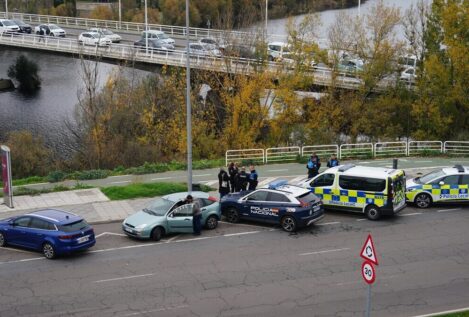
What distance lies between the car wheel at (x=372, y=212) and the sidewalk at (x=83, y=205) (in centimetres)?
746

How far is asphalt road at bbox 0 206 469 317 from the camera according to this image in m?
14.3

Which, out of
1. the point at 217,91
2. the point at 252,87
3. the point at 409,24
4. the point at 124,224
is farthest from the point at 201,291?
the point at 409,24

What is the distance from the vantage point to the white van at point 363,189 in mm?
20312

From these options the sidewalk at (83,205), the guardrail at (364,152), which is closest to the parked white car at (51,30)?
the guardrail at (364,152)

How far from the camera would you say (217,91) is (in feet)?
151

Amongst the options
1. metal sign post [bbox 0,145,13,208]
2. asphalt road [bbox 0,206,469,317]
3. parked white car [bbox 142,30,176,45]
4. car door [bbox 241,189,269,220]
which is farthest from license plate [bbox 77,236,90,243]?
parked white car [bbox 142,30,176,45]

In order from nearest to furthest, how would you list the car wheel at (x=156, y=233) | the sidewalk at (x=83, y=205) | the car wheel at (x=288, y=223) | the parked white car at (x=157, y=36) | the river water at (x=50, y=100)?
the car wheel at (x=156, y=233), the car wheel at (x=288, y=223), the sidewalk at (x=83, y=205), the river water at (x=50, y=100), the parked white car at (x=157, y=36)

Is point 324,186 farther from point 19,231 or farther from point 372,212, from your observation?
point 19,231

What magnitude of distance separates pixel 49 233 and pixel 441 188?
12.5 m

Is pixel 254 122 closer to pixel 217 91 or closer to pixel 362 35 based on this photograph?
pixel 217 91

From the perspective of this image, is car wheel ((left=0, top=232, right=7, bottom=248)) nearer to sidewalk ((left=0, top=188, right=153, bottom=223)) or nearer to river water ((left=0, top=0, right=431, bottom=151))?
sidewalk ((left=0, top=188, right=153, bottom=223))

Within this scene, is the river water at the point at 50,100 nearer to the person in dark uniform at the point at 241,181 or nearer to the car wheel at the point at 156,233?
the person in dark uniform at the point at 241,181

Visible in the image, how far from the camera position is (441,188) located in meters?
22.0

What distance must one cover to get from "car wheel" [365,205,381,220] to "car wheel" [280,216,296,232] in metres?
2.63
